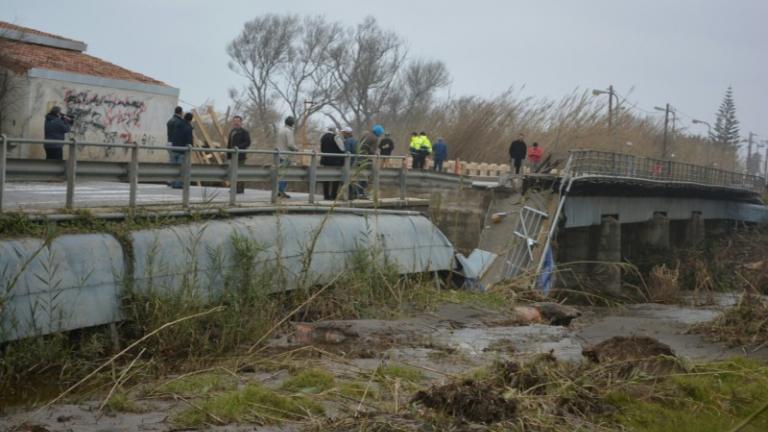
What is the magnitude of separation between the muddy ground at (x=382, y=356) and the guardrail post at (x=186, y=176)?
7.63ft

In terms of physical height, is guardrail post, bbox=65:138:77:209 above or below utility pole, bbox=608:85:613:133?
below

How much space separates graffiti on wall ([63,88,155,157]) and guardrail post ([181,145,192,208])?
929 cm

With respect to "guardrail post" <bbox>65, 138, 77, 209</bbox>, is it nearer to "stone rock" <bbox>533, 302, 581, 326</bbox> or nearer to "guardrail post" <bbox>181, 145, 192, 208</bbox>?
"guardrail post" <bbox>181, 145, 192, 208</bbox>

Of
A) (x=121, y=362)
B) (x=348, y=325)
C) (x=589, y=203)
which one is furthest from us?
(x=589, y=203)

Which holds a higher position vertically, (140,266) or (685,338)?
(140,266)

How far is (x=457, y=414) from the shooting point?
9141 millimetres

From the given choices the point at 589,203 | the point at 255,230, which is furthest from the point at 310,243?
the point at 589,203

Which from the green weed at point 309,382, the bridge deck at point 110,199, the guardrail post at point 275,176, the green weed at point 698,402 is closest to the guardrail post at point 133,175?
the bridge deck at point 110,199

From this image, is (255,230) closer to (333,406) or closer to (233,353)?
(233,353)

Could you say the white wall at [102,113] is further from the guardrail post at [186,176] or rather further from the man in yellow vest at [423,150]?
the man in yellow vest at [423,150]

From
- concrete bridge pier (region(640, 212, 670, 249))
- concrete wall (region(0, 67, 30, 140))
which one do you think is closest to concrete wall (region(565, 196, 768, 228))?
concrete bridge pier (region(640, 212, 670, 249))

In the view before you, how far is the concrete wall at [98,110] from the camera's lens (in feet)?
76.3

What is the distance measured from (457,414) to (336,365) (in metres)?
3.03

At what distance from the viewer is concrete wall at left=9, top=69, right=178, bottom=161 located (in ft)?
76.3
